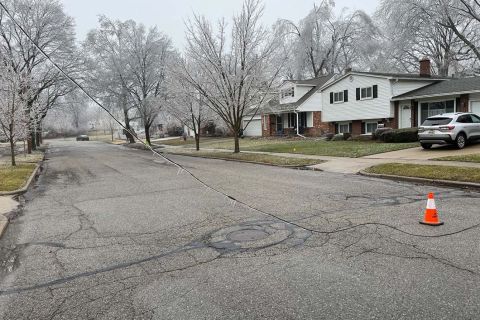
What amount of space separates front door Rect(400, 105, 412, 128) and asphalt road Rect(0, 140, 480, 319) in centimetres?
2061

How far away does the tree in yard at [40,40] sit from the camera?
33.5 metres

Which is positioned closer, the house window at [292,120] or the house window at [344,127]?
the house window at [344,127]

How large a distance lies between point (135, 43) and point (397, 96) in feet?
90.3

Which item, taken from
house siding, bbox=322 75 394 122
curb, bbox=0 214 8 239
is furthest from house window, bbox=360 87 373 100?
curb, bbox=0 214 8 239

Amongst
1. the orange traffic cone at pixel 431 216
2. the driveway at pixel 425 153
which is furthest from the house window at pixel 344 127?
the orange traffic cone at pixel 431 216

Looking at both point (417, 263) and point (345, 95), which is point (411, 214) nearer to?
point (417, 263)

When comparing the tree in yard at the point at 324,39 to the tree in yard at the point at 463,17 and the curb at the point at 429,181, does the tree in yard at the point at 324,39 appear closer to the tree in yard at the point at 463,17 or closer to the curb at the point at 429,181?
the tree in yard at the point at 463,17

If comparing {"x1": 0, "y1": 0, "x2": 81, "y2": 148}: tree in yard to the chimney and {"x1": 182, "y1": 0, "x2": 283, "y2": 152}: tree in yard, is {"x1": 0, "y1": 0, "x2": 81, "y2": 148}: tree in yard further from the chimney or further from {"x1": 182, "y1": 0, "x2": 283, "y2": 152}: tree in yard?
the chimney

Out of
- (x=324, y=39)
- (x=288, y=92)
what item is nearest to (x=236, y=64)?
(x=288, y=92)

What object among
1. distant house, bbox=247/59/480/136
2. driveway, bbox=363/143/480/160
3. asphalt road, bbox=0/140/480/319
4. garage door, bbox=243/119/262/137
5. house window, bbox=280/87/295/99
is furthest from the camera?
garage door, bbox=243/119/262/137

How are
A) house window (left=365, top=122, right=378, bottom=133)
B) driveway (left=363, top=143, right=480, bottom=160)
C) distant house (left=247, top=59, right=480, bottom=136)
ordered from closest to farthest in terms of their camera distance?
driveway (left=363, top=143, right=480, bottom=160) → distant house (left=247, top=59, right=480, bottom=136) → house window (left=365, top=122, right=378, bottom=133)

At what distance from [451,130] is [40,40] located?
110 ft

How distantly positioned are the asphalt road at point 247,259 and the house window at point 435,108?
19.6 metres

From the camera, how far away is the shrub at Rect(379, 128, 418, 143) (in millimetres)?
23000
